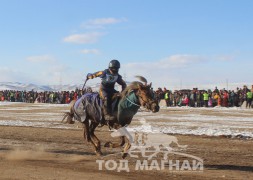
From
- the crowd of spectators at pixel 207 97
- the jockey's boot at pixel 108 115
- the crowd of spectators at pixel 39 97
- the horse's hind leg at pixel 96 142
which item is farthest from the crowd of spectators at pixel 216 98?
the jockey's boot at pixel 108 115

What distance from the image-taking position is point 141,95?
1027 cm

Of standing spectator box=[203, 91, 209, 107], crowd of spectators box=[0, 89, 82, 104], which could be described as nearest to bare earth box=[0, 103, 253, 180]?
standing spectator box=[203, 91, 209, 107]

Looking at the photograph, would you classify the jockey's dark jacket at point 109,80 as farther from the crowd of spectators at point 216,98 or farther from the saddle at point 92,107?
the crowd of spectators at point 216,98

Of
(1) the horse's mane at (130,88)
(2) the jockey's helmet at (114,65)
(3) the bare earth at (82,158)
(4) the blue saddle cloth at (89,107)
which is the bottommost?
(3) the bare earth at (82,158)

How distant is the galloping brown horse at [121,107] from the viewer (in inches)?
Answer: 404

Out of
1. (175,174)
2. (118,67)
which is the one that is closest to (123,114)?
(118,67)

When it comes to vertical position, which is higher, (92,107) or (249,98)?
(249,98)

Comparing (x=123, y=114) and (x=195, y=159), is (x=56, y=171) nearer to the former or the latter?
(x=123, y=114)

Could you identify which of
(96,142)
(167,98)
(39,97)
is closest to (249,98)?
(167,98)

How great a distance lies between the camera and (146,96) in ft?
33.4

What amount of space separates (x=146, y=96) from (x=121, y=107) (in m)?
0.87

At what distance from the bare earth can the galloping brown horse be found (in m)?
0.68

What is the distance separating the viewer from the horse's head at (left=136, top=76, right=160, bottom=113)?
9.98 metres

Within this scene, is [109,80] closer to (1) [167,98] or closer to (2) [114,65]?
(2) [114,65]
